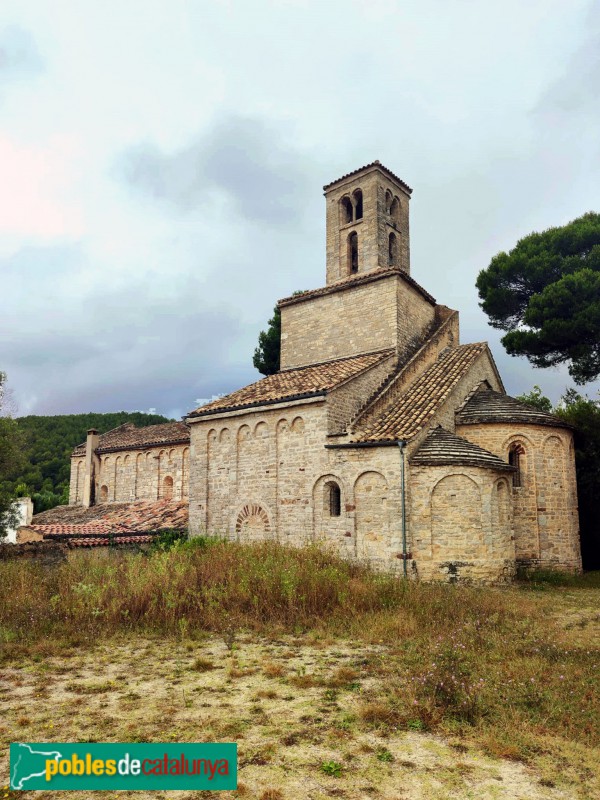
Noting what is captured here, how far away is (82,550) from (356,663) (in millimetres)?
10284

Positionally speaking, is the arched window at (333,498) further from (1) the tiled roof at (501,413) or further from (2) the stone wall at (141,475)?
(2) the stone wall at (141,475)

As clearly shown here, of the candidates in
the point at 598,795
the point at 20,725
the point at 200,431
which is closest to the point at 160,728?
the point at 20,725

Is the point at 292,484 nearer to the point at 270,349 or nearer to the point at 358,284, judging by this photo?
the point at 358,284

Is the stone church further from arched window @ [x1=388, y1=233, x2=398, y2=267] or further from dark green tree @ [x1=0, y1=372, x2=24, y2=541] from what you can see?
dark green tree @ [x1=0, y1=372, x2=24, y2=541]

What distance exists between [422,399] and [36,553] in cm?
1137

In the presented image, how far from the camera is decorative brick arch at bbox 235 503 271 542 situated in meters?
16.2

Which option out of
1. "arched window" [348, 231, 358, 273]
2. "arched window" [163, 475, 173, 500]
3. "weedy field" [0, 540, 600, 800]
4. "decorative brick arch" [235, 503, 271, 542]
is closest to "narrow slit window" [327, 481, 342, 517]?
"decorative brick arch" [235, 503, 271, 542]

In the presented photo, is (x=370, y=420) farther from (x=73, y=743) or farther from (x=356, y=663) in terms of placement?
(x=73, y=743)

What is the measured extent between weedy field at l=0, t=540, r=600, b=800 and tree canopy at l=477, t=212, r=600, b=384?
12.8m

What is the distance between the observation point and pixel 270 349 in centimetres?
3125

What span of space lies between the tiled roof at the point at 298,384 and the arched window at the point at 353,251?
13.1 ft

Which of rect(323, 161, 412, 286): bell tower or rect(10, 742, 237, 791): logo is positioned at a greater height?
rect(323, 161, 412, 286): bell tower

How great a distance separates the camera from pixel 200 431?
18547mm

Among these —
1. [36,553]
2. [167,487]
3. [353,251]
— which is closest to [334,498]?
[36,553]
